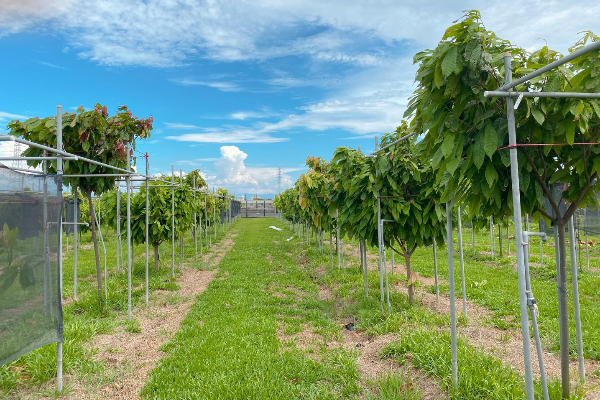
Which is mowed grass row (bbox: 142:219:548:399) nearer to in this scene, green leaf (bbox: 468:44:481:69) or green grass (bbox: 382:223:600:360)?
green grass (bbox: 382:223:600:360)

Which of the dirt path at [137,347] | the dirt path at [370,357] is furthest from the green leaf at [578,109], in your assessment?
the dirt path at [137,347]

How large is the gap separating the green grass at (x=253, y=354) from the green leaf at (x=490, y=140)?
107 inches

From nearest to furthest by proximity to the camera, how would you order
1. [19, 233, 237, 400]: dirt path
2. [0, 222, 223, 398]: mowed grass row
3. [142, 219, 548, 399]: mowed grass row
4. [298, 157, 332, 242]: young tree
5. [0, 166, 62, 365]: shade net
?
[0, 166, 62, 365]: shade net < [142, 219, 548, 399]: mowed grass row < [19, 233, 237, 400]: dirt path < [0, 222, 223, 398]: mowed grass row < [298, 157, 332, 242]: young tree

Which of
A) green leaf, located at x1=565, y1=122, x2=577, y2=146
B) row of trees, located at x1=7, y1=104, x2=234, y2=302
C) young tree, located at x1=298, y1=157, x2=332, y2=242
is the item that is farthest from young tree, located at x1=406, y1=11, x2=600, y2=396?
young tree, located at x1=298, y1=157, x2=332, y2=242

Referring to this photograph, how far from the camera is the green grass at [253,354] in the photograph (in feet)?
12.4

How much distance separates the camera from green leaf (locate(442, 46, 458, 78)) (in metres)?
2.55

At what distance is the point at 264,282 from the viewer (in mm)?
9062

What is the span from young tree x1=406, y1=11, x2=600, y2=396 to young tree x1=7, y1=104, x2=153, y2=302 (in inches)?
203

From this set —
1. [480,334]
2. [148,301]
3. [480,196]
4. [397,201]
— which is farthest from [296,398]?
[148,301]

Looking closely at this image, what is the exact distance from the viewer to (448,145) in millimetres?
2584

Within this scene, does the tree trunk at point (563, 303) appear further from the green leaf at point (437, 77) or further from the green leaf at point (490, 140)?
the green leaf at point (437, 77)

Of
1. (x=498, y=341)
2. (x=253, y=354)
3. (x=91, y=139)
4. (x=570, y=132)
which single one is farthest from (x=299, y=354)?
(x=91, y=139)

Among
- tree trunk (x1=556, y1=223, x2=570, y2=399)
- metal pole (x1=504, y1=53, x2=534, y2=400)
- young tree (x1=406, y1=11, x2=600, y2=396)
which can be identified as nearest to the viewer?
metal pole (x1=504, y1=53, x2=534, y2=400)

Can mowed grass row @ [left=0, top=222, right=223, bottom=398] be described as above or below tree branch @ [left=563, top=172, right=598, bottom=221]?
below
